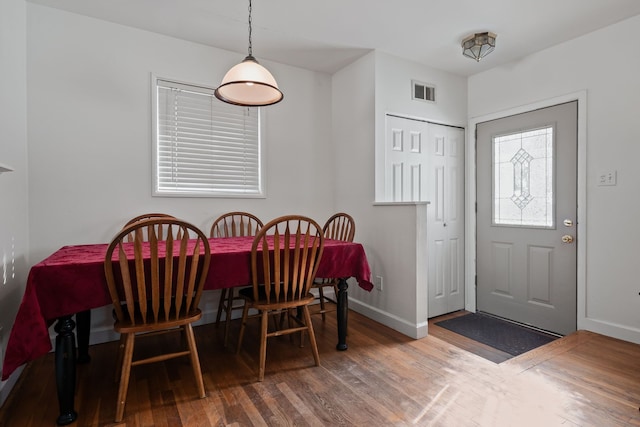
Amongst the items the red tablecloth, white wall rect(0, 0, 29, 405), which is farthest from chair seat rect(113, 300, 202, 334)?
white wall rect(0, 0, 29, 405)

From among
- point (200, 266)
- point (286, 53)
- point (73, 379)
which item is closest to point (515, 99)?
point (286, 53)

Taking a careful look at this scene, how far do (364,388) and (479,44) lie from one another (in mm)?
2799

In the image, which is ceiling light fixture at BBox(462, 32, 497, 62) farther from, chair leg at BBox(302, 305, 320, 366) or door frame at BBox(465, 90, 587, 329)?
chair leg at BBox(302, 305, 320, 366)

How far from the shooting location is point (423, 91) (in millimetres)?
3398

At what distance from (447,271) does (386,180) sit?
1201 mm

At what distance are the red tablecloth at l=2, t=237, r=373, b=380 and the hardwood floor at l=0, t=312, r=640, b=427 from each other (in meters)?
0.45

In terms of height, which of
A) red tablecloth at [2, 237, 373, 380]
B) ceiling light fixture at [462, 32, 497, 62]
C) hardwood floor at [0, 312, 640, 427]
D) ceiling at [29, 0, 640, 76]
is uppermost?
ceiling at [29, 0, 640, 76]

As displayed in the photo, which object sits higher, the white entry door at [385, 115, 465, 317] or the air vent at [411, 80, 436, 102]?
the air vent at [411, 80, 436, 102]

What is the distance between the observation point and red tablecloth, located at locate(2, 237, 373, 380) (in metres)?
1.49

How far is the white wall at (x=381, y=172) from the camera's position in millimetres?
2736

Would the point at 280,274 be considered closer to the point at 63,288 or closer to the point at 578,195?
the point at 63,288

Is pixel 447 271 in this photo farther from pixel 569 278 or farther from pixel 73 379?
pixel 73 379

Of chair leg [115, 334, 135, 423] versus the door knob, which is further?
the door knob

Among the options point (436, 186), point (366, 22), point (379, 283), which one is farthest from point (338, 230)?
point (366, 22)
